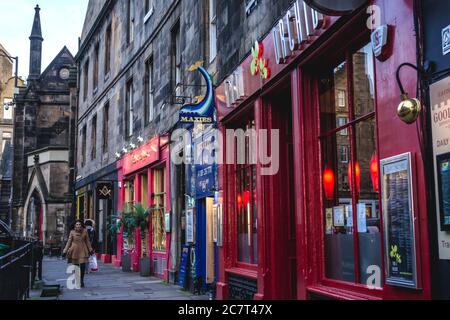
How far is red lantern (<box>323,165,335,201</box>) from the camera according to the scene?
7.48 meters

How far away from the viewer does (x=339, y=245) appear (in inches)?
281

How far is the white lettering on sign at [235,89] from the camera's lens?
34.1 ft

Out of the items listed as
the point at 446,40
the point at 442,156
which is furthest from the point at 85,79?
the point at 442,156

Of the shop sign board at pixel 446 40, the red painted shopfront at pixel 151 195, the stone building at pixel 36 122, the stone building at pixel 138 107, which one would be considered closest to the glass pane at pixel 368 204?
the shop sign board at pixel 446 40

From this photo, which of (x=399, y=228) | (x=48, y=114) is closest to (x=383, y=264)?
(x=399, y=228)

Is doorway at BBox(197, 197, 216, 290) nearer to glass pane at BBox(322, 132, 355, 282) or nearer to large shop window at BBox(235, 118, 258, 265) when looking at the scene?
large shop window at BBox(235, 118, 258, 265)

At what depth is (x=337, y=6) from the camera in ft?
21.0

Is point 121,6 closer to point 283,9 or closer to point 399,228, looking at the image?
point 283,9

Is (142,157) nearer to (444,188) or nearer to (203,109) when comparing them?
(203,109)

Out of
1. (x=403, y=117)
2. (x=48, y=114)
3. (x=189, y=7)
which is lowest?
(x=403, y=117)

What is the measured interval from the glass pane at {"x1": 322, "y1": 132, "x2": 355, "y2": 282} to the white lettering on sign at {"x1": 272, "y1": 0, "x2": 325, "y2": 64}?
1.35m

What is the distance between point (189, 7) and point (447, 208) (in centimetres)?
1090

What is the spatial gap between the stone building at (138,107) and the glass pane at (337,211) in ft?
19.2

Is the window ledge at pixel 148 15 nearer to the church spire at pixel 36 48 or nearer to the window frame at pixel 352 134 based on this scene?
the window frame at pixel 352 134
